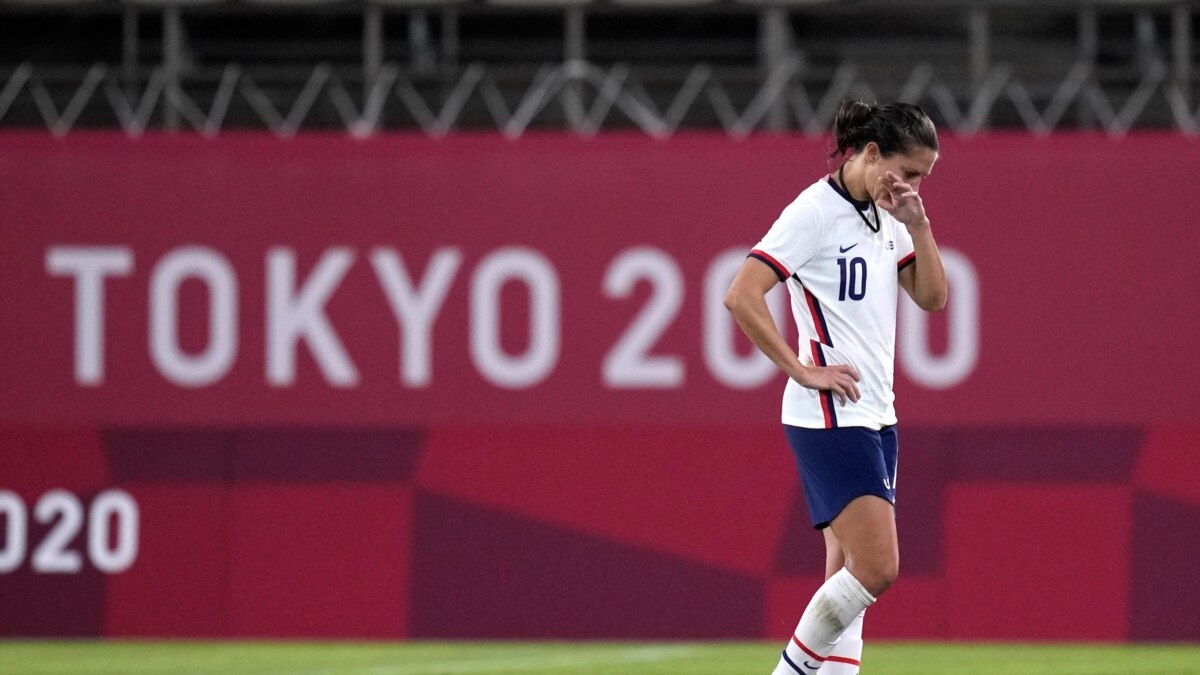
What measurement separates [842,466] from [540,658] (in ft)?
10.7

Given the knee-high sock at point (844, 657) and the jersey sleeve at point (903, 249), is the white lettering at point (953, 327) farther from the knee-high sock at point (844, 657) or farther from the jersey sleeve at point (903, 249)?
the knee-high sock at point (844, 657)

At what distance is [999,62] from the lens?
1218 centimetres

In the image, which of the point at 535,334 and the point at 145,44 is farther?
the point at 145,44

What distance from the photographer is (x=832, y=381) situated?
482 cm

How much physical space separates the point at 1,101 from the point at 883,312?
7202mm

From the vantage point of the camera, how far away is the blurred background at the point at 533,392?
27.6ft

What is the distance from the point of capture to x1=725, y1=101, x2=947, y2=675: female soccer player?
4.89 m

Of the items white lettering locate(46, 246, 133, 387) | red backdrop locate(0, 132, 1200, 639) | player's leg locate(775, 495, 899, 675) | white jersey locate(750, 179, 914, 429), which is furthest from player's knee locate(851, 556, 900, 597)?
white lettering locate(46, 246, 133, 387)

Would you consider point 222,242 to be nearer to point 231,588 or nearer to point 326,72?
point 231,588

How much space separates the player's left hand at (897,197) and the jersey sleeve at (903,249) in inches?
11.4

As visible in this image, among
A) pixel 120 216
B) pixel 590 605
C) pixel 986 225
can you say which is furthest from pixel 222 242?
pixel 986 225

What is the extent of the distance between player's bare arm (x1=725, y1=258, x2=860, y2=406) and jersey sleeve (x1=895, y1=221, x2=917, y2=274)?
509 mm

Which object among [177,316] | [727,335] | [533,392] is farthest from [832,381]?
[177,316]

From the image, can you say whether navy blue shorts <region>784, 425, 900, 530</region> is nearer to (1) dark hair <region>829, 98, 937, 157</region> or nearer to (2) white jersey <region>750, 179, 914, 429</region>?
(2) white jersey <region>750, 179, 914, 429</region>
